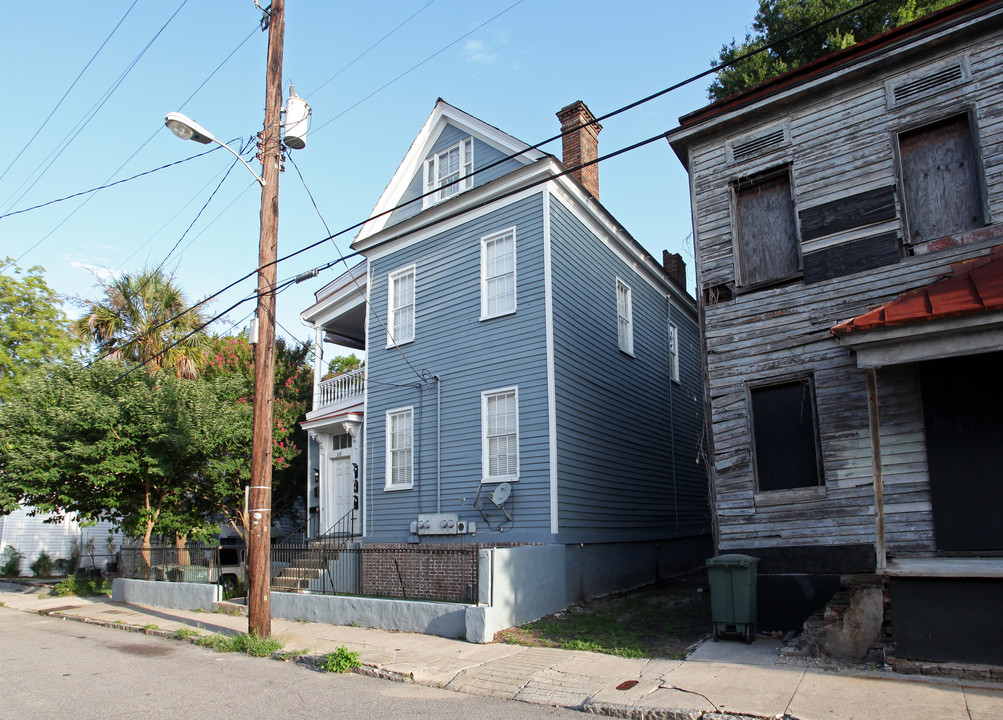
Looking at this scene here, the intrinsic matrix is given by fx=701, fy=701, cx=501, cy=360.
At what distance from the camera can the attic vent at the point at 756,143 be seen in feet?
35.1

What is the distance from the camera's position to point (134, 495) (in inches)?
755

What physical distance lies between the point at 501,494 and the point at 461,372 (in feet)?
9.71

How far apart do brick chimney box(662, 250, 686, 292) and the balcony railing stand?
397 inches

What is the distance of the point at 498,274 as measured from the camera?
595 inches

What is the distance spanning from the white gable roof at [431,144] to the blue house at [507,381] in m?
0.04

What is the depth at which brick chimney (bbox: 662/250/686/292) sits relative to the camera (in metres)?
21.9

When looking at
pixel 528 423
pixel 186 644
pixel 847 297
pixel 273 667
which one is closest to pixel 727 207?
pixel 847 297

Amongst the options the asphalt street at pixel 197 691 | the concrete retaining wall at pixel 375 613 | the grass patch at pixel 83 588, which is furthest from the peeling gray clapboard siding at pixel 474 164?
the grass patch at pixel 83 588

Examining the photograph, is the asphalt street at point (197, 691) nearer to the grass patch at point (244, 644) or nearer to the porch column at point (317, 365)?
the grass patch at point (244, 644)

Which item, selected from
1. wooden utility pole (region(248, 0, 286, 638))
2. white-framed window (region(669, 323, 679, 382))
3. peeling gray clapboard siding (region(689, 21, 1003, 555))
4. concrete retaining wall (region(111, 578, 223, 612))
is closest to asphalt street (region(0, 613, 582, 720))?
wooden utility pole (region(248, 0, 286, 638))

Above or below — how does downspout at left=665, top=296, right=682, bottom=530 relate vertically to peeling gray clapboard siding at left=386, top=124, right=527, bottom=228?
below

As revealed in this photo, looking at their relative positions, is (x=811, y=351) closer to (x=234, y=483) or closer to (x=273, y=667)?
(x=273, y=667)

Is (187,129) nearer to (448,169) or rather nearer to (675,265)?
(448,169)

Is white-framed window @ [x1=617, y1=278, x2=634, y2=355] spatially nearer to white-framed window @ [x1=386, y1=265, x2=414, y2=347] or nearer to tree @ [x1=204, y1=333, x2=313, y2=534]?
white-framed window @ [x1=386, y1=265, x2=414, y2=347]
